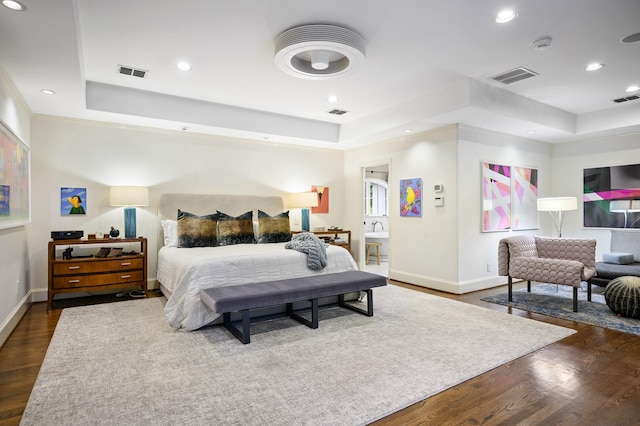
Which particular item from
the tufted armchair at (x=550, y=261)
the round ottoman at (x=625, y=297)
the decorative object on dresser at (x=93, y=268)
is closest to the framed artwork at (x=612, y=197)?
the tufted armchair at (x=550, y=261)

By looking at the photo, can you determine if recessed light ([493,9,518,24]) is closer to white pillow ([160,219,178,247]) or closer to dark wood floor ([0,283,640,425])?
dark wood floor ([0,283,640,425])

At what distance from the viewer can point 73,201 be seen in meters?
4.82

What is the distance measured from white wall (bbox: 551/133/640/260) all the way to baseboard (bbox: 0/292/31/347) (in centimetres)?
774

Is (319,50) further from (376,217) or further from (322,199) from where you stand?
(376,217)

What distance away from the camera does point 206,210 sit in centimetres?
562

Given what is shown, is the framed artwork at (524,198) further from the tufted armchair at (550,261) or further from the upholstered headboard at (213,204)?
the upholstered headboard at (213,204)

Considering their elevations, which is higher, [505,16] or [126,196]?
[505,16]

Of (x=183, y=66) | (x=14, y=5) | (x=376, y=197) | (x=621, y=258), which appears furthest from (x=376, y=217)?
(x=14, y=5)

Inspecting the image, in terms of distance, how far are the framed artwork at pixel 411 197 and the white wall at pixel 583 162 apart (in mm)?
2815

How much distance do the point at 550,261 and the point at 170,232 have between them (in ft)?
16.1

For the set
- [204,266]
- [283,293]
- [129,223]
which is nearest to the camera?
[283,293]

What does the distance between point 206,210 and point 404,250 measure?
3.20m

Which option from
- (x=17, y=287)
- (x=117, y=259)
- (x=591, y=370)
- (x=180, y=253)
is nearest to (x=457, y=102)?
(x=591, y=370)

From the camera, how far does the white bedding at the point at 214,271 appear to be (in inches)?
135
